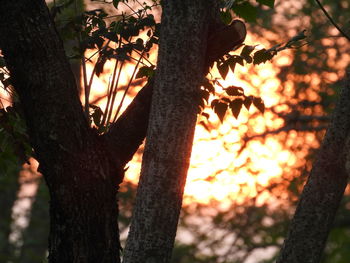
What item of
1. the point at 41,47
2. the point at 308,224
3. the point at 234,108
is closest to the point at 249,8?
the point at 234,108

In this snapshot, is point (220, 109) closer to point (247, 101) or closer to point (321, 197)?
point (247, 101)

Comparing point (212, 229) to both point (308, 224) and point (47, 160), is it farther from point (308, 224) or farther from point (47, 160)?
point (47, 160)

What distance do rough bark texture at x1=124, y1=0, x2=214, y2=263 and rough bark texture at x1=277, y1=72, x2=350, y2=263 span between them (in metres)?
1.27

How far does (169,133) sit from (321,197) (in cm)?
152

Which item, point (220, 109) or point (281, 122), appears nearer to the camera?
point (220, 109)

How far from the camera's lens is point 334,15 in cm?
1381

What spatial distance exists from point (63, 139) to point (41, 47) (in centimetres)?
52

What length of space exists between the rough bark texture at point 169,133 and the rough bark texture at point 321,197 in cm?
127

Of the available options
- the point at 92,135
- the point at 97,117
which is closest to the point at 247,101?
the point at 97,117

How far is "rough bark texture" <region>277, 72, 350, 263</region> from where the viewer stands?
4.58m

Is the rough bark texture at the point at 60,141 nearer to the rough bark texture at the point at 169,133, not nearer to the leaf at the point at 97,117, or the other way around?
the rough bark texture at the point at 169,133

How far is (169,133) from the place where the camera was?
3.61m

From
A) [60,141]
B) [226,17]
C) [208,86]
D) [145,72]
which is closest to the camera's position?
[60,141]

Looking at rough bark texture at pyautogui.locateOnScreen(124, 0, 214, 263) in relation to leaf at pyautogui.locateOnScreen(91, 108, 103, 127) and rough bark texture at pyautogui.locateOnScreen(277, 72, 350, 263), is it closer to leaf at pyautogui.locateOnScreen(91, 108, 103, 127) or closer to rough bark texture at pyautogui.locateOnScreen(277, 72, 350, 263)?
leaf at pyautogui.locateOnScreen(91, 108, 103, 127)
